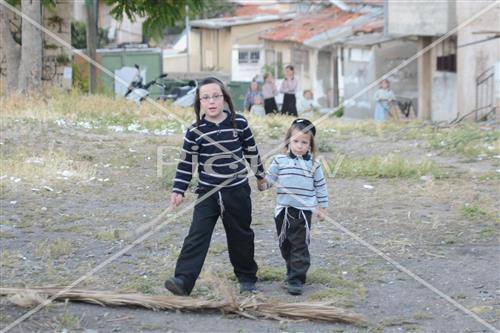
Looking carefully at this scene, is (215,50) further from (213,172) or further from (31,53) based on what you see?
(213,172)

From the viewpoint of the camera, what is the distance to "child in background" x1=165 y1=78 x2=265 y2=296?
5949 mm

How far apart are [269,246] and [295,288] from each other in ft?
4.32

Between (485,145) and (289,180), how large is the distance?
6724 mm

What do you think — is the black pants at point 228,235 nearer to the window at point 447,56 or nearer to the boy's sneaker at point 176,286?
the boy's sneaker at point 176,286

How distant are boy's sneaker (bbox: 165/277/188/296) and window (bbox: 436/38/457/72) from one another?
19383mm

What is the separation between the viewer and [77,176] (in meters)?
9.88

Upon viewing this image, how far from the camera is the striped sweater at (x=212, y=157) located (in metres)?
5.98

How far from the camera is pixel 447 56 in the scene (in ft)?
80.6

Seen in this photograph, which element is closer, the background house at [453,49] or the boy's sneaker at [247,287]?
the boy's sneaker at [247,287]

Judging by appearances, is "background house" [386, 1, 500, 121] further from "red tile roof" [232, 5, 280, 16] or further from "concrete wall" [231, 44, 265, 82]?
"red tile roof" [232, 5, 280, 16]

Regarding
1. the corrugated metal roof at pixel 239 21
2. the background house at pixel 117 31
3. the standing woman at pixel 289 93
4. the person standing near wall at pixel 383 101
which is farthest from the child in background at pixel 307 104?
the background house at pixel 117 31

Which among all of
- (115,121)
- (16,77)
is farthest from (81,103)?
(16,77)

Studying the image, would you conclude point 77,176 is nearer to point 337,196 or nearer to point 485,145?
point 337,196

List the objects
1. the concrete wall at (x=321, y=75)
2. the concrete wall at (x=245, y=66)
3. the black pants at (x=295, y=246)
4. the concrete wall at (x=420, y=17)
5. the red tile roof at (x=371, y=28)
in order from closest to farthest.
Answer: the black pants at (x=295, y=246) < the concrete wall at (x=420, y=17) < the red tile roof at (x=371, y=28) < the concrete wall at (x=321, y=75) < the concrete wall at (x=245, y=66)
